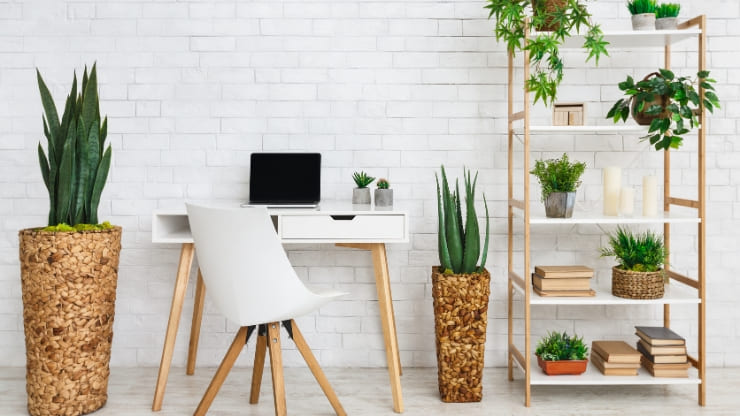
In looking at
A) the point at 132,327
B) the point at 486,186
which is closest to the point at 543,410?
the point at 486,186

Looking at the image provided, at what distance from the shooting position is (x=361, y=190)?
104 inches

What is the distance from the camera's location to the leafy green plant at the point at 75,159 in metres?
2.24

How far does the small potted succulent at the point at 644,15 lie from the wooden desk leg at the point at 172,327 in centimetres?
203

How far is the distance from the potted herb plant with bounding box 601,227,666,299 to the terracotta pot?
33 cm

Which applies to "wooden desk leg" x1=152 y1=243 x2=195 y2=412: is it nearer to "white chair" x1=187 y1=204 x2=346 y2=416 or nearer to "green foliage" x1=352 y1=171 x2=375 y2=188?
"white chair" x1=187 y1=204 x2=346 y2=416

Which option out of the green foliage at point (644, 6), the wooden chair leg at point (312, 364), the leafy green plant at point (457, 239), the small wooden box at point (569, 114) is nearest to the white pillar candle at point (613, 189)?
the small wooden box at point (569, 114)

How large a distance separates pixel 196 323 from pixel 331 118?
3.76ft

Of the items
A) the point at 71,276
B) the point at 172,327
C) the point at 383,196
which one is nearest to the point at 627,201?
the point at 383,196

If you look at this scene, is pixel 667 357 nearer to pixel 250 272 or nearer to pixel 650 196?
pixel 650 196

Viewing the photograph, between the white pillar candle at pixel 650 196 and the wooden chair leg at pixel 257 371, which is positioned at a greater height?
the white pillar candle at pixel 650 196

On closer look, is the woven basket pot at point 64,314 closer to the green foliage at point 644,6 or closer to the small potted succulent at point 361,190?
the small potted succulent at point 361,190

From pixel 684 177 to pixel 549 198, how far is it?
2.91ft

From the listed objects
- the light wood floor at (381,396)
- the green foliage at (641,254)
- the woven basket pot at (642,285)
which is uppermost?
the green foliage at (641,254)

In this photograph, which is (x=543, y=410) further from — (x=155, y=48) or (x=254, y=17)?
(x=155, y=48)
